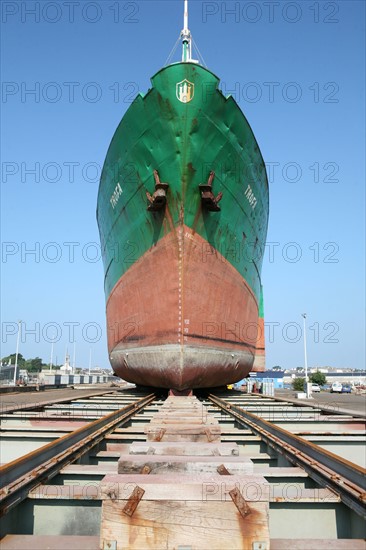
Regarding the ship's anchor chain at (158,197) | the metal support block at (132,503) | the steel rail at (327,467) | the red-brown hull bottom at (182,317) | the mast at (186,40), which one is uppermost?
the mast at (186,40)

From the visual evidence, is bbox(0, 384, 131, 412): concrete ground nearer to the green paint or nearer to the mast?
the green paint

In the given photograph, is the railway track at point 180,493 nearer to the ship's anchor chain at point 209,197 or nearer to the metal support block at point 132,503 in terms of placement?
the metal support block at point 132,503

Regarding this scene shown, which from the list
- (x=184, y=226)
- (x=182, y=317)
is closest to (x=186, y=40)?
(x=184, y=226)

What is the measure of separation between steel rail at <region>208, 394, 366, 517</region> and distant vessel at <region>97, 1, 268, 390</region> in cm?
532

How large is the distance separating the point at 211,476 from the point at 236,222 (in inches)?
389

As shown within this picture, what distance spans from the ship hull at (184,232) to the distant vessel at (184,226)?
1.0 inches

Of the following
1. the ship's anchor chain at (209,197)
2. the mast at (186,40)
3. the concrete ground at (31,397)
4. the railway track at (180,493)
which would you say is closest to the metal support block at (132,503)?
the railway track at (180,493)

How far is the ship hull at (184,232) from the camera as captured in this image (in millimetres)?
9734

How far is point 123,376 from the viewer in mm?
12727

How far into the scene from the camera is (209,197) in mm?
9789

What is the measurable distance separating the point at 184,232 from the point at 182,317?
1.98 meters

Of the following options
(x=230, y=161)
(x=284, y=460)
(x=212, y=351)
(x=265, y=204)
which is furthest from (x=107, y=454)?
(x=265, y=204)

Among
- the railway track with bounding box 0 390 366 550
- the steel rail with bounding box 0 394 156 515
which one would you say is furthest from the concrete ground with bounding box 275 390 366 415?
the steel rail with bounding box 0 394 156 515

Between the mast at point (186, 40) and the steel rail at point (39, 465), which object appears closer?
the steel rail at point (39, 465)
